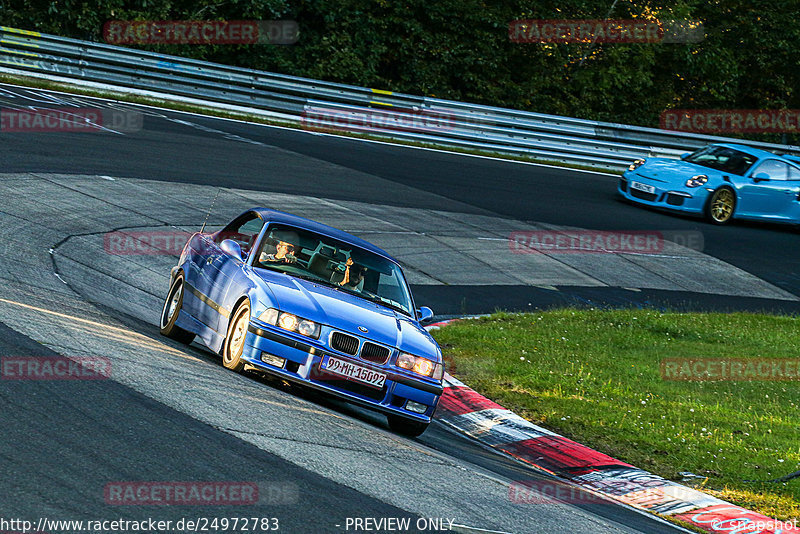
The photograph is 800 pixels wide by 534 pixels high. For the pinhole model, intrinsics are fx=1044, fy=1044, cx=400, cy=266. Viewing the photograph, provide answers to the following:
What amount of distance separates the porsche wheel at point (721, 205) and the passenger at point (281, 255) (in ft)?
51.5

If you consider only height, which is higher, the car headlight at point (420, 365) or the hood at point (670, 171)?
the hood at point (670, 171)

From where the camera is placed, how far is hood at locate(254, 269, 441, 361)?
7.82 metres

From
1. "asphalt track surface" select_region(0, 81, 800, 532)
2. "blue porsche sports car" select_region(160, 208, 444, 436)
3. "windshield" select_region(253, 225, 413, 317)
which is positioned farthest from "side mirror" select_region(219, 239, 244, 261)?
"asphalt track surface" select_region(0, 81, 800, 532)

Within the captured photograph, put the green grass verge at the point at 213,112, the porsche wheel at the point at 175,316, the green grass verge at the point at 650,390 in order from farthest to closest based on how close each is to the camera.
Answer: the green grass verge at the point at 213,112 → the porsche wheel at the point at 175,316 → the green grass verge at the point at 650,390

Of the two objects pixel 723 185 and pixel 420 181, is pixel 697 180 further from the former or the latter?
pixel 420 181

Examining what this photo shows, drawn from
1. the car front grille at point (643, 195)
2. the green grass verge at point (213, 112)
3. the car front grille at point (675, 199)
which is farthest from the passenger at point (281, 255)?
the green grass verge at point (213, 112)

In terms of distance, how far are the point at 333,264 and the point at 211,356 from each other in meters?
1.40

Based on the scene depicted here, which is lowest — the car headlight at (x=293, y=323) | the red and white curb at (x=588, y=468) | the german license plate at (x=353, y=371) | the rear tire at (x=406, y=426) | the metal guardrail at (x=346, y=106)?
the red and white curb at (x=588, y=468)

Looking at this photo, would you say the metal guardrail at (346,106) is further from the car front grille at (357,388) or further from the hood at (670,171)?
the car front grille at (357,388)

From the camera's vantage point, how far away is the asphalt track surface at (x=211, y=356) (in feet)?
17.4

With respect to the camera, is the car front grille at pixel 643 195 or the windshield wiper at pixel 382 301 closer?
the windshield wiper at pixel 382 301

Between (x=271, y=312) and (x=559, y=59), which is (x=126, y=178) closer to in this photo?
(x=271, y=312)

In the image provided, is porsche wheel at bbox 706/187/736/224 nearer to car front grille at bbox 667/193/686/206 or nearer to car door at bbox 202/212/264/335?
car front grille at bbox 667/193/686/206

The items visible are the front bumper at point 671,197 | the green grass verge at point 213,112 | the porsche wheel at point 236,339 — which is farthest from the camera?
the green grass verge at point 213,112
